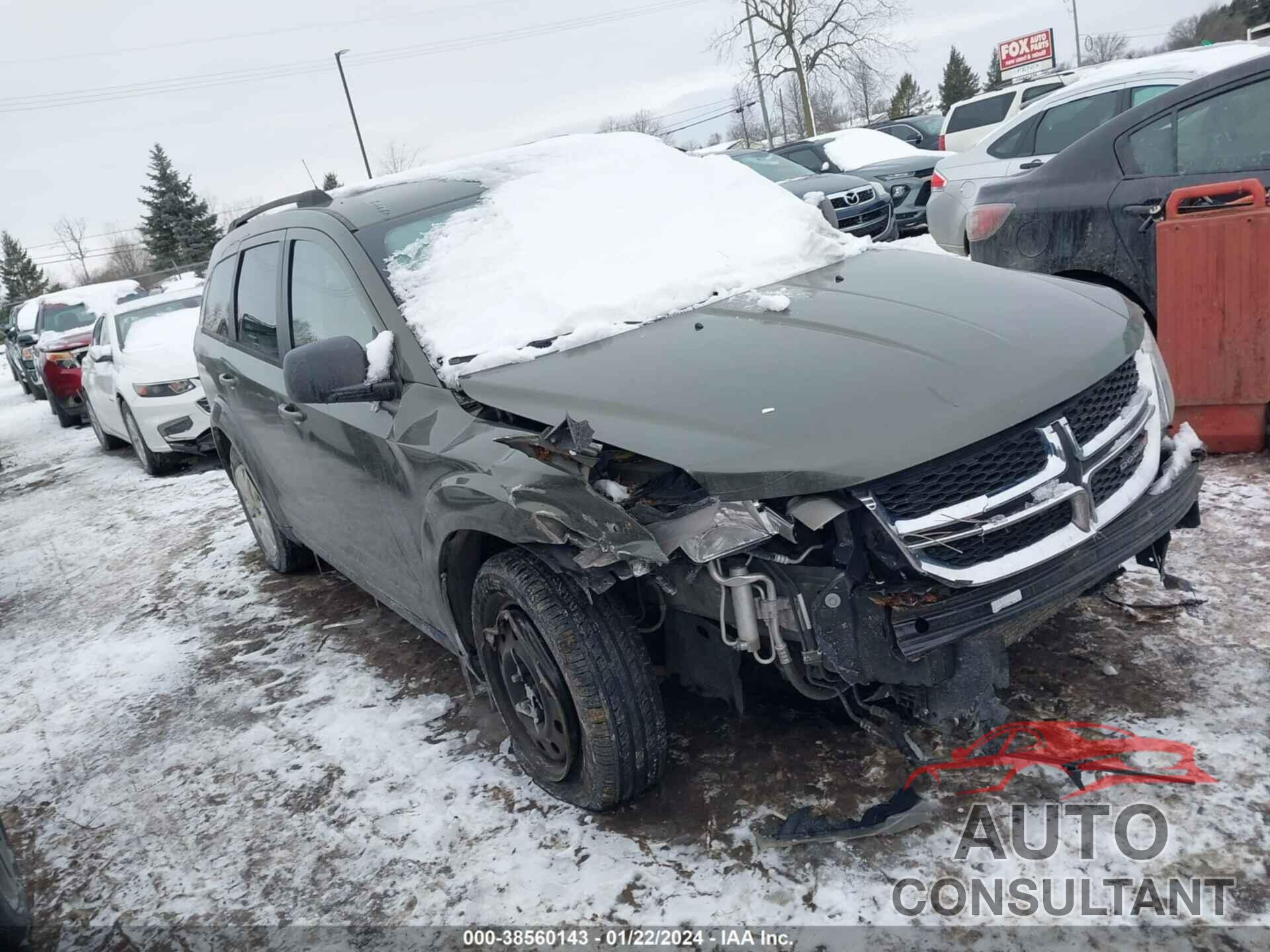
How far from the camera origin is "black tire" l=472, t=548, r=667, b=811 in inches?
96.6

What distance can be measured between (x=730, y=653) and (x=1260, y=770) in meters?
1.35

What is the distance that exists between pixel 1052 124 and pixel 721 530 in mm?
6943

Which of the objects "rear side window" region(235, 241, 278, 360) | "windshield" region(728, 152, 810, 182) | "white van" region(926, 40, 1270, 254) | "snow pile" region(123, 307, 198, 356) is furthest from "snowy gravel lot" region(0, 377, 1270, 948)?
"windshield" region(728, 152, 810, 182)

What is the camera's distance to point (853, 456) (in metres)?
2.08

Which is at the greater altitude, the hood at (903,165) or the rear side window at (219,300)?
the rear side window at (219,300)

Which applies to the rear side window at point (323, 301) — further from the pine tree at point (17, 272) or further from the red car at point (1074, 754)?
the pine tree at point (17, 272)

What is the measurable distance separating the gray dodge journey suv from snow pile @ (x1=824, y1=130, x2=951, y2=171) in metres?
12.0

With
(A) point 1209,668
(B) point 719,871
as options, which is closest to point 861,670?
(B) point 719,871

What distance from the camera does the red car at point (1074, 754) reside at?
8.09 ft

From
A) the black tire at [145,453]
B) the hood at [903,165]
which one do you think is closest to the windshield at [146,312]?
the black tire at [145,453]

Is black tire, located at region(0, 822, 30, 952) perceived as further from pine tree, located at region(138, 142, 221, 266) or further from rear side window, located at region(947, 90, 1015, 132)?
pine tree, located at region(138, 142, 221, 266)

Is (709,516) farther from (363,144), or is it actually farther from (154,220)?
(154,220)

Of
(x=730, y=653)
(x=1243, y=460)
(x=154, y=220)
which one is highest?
(x=154, y=220)

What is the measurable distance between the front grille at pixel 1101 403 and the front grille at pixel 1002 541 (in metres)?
0.20
